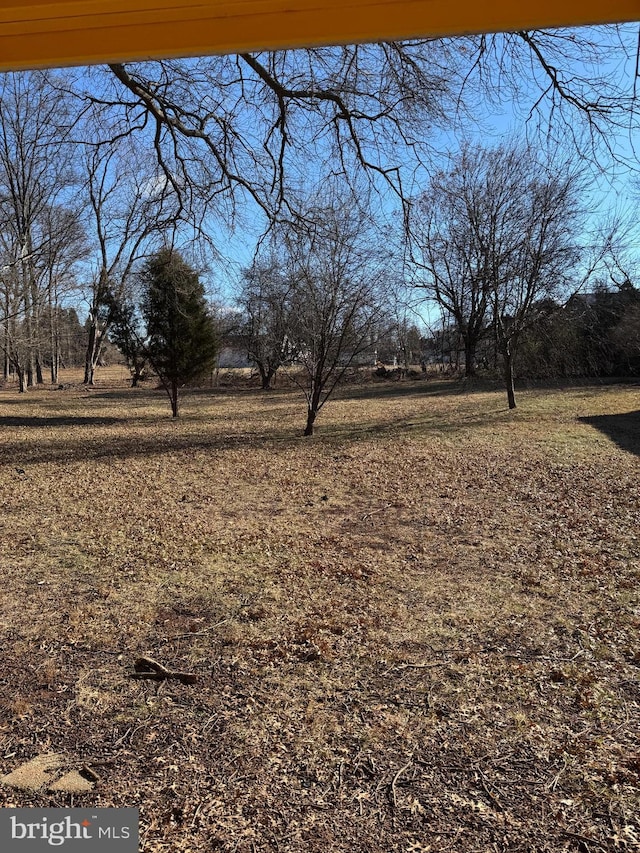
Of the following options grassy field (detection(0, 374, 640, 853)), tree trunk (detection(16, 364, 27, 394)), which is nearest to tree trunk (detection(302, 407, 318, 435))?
grassy field (detection(0, 374, 640, 853))

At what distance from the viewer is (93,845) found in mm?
1726

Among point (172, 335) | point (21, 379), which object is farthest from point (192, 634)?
point (21, 379)

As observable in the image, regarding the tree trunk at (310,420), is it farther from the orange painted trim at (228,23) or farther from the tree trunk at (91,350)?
the tree trunk at (91,350)

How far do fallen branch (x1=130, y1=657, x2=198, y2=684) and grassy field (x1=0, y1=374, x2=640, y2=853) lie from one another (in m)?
0.05

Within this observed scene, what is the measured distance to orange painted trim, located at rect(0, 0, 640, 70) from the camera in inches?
40.5

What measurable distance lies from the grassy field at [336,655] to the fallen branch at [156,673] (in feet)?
0.18

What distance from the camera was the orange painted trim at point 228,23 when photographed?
40.5 inches

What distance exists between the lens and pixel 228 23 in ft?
3.62

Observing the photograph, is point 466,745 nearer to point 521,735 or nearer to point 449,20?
point 521,735

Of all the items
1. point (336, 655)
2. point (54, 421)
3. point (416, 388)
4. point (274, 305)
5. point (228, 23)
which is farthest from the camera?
point (416, 388)

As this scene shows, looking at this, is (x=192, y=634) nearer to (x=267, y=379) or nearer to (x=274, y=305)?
(x=274, y=305)

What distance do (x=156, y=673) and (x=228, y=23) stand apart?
2.80m

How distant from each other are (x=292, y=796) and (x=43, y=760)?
1.01 meters

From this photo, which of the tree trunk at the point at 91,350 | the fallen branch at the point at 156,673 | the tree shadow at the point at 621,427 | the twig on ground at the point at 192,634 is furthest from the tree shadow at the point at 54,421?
the tree trunk at the point at 91,350
